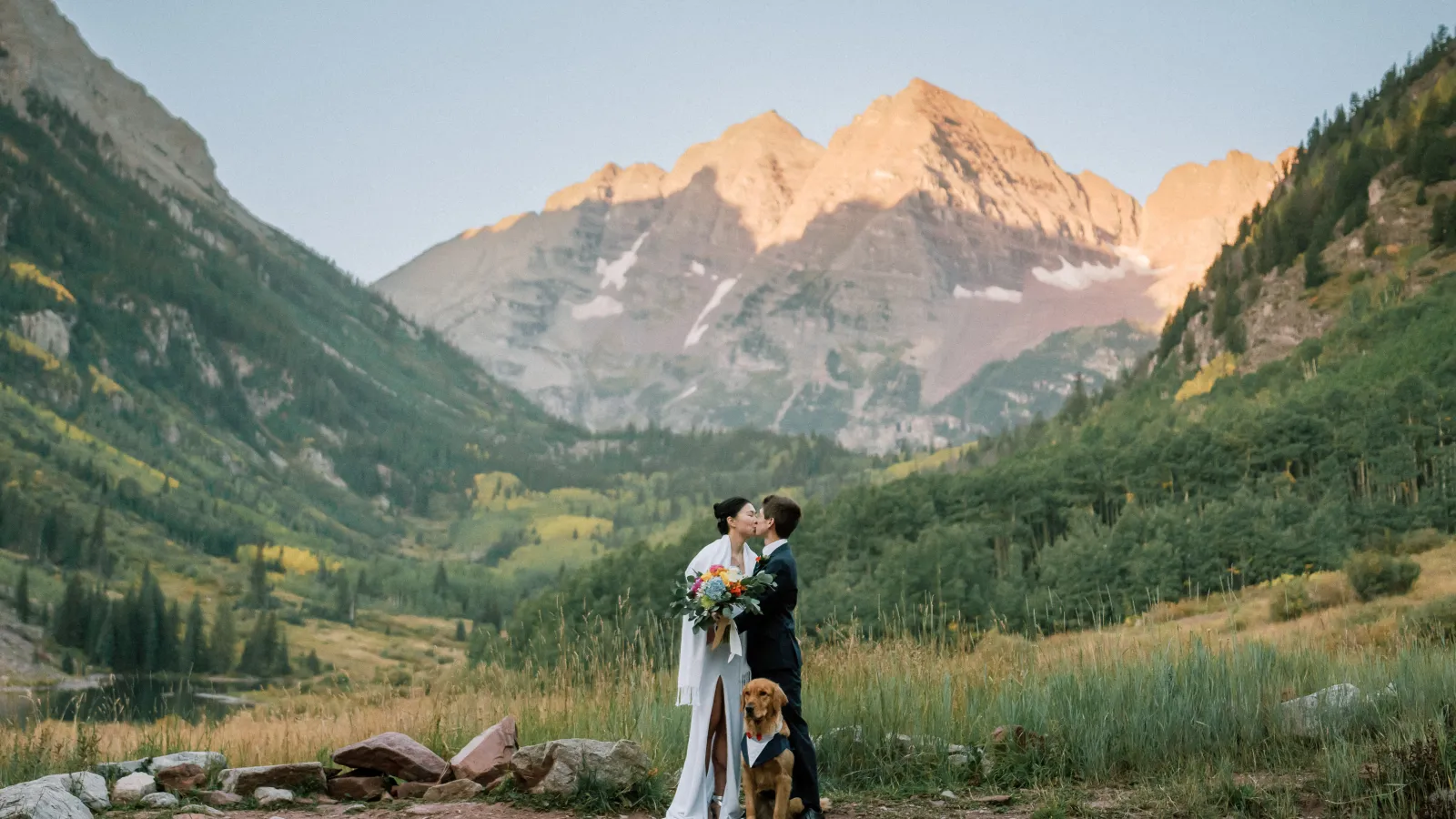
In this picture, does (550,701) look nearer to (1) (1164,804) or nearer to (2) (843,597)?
(1) (1164,804)

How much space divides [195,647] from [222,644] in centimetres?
506

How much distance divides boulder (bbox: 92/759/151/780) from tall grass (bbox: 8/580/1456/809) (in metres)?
0.27

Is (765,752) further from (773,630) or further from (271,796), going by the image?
(271,796)

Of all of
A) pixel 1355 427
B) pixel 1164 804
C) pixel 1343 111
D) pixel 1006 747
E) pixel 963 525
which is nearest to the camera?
pixel 1164 804

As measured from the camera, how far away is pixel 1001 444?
7411 inches

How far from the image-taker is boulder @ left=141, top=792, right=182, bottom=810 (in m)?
12.9

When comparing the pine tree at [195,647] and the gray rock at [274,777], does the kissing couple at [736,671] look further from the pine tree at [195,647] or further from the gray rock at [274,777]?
the pine tree at [195,647]

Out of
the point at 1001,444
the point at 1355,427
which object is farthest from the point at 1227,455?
the point at 1001,444

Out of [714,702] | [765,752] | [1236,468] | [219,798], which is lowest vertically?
[219,798]

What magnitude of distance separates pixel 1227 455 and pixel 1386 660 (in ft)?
268

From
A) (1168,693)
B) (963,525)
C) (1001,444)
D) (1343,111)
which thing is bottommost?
(1168,693)

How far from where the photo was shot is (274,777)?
13.7 meters

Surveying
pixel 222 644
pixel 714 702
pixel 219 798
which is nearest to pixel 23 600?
pixel 222 644

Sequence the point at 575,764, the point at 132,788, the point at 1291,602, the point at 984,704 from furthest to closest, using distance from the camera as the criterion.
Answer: the point at 1291,602, the point at 984,704, the point at 132,788, the point at 575,764
